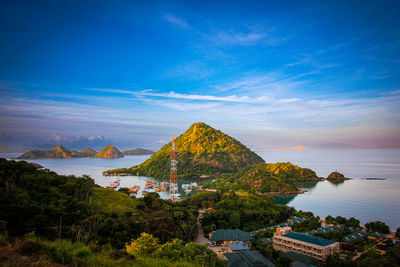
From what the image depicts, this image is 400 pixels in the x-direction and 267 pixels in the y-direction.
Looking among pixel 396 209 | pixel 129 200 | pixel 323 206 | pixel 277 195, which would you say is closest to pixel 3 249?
pixel 129 200

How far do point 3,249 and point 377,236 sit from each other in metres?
23.0

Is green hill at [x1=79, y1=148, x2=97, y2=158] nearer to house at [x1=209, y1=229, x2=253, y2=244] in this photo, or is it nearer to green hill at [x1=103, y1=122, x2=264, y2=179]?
green hill at [x1=103, y1=122, x2=264, y2=179]

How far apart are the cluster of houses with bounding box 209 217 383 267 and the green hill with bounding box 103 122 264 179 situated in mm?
52209

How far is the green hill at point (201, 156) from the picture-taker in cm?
7441

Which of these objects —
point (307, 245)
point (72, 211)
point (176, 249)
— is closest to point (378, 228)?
point (307, 245)

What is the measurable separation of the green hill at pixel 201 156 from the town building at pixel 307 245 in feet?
179

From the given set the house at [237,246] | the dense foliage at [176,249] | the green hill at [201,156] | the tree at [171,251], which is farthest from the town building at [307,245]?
the green hill at [201,156]

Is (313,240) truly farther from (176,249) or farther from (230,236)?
(176,249)

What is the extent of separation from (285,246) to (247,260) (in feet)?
12.8

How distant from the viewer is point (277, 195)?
4103cm

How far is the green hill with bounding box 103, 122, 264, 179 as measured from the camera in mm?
74406

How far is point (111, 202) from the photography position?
18453 millimetres

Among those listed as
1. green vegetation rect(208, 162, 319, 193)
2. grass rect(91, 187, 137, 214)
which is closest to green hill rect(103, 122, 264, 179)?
green vegetation rect(208, 162, 319, 193)

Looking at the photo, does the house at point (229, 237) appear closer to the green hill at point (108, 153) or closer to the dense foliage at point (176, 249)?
the dense foliage at point (176, 249)
